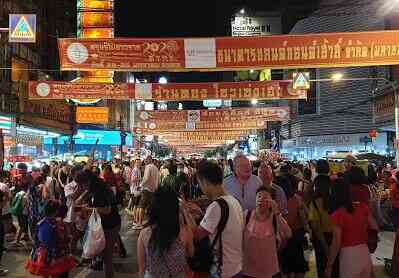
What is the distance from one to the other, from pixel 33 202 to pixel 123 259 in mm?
2607

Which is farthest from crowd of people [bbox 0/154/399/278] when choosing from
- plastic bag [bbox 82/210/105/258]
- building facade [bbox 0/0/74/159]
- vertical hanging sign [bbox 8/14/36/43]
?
building facade [bbox 0/0/74/159]

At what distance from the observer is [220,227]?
5.01m

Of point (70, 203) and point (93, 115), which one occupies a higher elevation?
point (93, 115)

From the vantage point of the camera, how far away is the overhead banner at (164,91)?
883 inches

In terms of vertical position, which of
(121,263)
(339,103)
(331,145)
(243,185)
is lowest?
(121,263)

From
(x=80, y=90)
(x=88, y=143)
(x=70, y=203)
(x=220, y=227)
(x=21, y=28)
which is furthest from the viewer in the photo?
(x=88, y=143)

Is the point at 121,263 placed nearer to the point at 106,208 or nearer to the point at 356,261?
the point at 106,208

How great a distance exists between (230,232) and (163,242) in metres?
0.92

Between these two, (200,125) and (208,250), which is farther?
(200,125)

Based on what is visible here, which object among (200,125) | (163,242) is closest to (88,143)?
(200,125)

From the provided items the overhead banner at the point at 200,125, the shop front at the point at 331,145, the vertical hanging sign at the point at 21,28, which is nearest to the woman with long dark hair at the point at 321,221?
the vertical hanging sign at the point at 21,28

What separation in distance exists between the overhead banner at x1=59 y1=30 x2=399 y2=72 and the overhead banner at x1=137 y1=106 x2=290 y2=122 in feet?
62.3

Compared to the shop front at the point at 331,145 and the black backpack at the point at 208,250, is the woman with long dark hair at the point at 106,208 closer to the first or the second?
the black backpack at the point at 208,250

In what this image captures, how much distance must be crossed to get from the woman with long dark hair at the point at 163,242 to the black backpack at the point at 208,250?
52 cm
